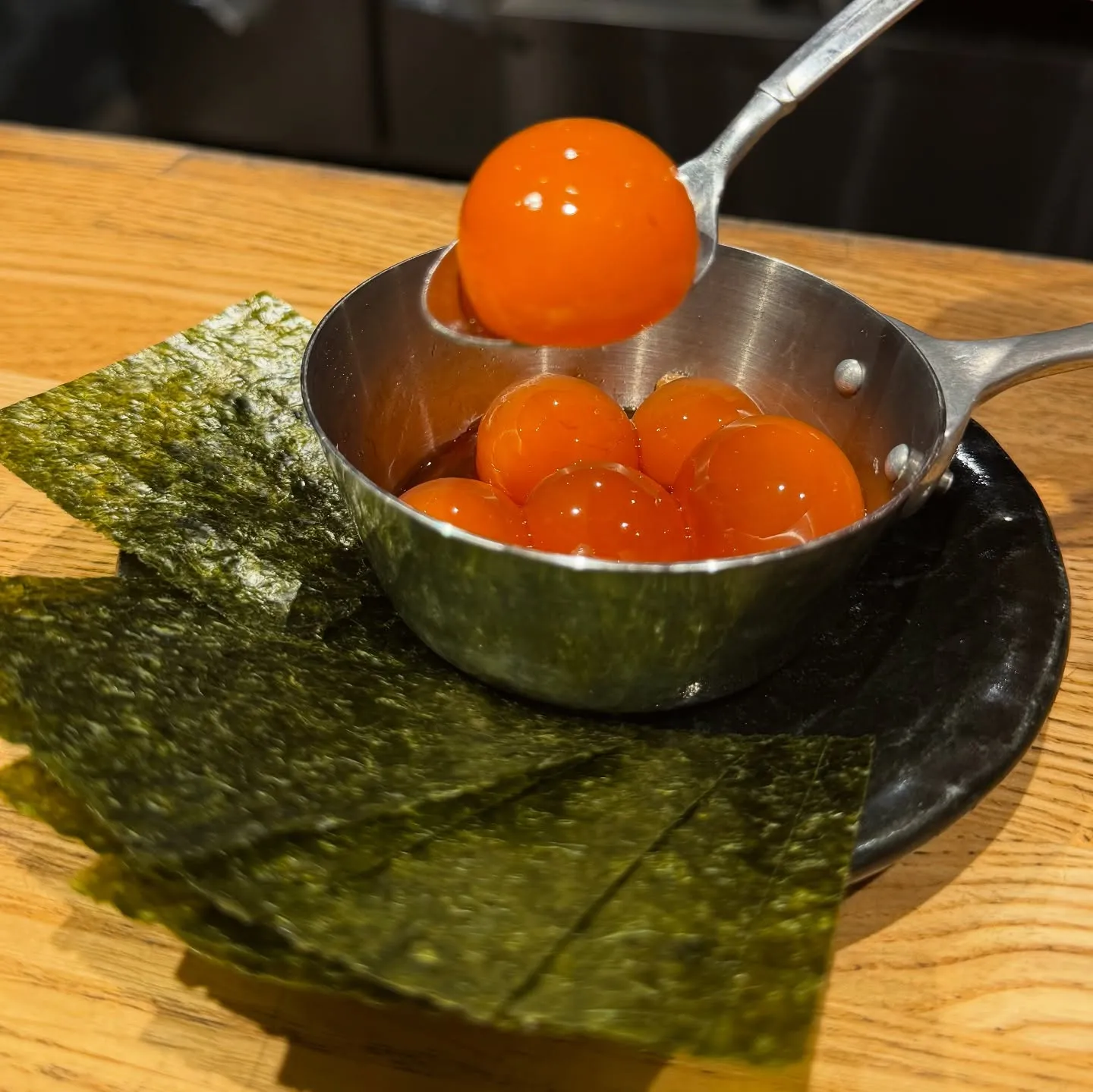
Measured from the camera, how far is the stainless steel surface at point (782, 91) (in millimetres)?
843

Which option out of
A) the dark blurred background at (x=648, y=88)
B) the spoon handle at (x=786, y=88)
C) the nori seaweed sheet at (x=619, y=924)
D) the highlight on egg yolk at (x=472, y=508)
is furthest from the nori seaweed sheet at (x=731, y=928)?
→ the dark blurred background at (x=648, y=88)

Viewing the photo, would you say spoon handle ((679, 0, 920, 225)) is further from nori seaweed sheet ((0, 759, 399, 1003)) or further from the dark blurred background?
the dark blurred background

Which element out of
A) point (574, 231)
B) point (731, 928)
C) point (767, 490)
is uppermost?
point (574, 231)

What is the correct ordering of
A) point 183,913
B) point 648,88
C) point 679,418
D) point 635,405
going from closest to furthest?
point 183,913, point 679,418, point 635,405, point 648,88

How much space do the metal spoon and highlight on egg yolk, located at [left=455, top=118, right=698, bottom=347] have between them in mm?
46

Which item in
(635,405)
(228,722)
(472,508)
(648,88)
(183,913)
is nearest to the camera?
(183,913)

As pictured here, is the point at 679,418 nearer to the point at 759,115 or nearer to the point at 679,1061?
the point at 759,115

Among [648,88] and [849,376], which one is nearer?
[849,376]

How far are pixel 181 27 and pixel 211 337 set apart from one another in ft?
6.48

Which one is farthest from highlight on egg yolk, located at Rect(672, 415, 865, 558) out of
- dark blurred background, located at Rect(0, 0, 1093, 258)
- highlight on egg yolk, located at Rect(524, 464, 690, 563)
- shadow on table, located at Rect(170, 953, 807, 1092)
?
dark blurred background, located at Rect(0, 0, 1093, 258)

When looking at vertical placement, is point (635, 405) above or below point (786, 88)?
below

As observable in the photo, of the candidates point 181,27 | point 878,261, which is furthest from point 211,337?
point 181,27

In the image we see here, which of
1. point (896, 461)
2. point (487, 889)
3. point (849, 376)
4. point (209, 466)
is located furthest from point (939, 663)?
point (209, 466)

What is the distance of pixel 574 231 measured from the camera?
2.52 feet
